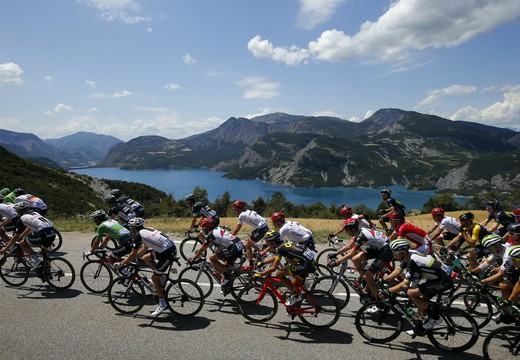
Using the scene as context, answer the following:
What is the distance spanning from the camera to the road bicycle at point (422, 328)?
5863 millimetres

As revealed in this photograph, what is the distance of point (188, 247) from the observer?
12.6 m

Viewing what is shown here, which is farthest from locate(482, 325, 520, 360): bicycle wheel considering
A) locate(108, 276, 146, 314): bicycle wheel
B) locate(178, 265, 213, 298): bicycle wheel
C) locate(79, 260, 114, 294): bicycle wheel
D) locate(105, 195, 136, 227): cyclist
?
locate(105, 195, 136, 227): cyclist

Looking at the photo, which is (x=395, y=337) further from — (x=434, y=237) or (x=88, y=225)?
(x=88, y=225)

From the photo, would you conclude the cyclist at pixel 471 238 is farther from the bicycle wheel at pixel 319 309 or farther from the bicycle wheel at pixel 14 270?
the bicycle wheel at pixel 14 270

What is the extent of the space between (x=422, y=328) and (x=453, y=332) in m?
0.57

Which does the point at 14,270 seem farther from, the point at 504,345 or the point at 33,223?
the point at 504,345

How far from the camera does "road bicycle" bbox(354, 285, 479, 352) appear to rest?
5863 millimetres

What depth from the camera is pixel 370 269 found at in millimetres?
7031

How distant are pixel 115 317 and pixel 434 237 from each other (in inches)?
377

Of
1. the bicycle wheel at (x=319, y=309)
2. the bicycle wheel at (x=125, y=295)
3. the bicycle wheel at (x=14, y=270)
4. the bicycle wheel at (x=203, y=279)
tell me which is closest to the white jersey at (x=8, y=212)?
the bicycle wheel at (x=14, y=270)

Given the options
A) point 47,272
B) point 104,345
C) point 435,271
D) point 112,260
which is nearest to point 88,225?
point 47,272

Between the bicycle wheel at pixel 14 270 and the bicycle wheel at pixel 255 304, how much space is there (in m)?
6.53

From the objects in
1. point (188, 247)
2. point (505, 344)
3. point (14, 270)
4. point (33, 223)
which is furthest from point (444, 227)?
point (14, 270)

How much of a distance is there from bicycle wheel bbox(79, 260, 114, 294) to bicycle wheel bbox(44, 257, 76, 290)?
36 cm
